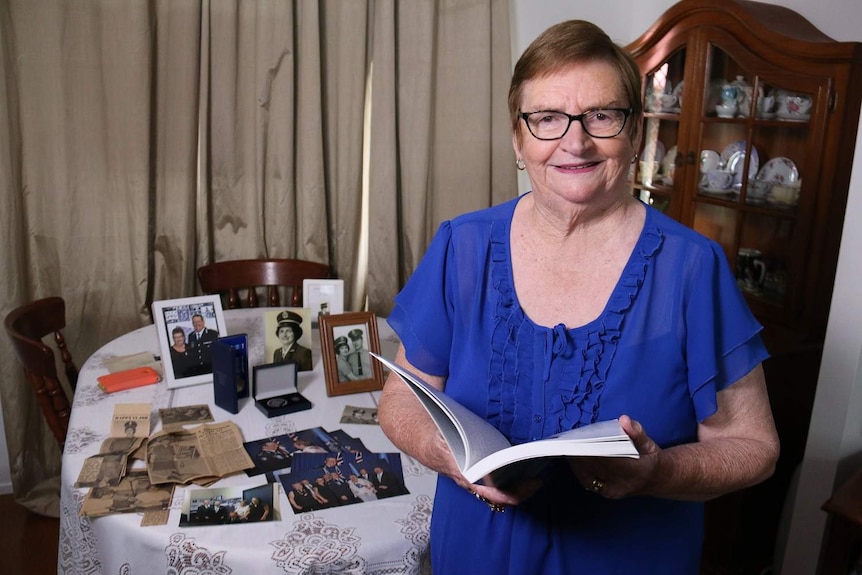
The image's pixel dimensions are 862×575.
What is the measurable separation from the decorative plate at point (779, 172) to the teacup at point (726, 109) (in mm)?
208

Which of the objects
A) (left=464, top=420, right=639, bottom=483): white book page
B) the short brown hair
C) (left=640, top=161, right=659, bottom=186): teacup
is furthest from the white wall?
(left=464, top=420, right=639, bottom=483): white book page

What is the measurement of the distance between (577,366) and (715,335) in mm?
189

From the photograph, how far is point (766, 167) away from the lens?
86.0 inches

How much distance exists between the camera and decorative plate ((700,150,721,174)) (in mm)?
2377

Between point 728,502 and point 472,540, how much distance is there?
137 centimetres

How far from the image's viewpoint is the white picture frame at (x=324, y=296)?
2.30 metres

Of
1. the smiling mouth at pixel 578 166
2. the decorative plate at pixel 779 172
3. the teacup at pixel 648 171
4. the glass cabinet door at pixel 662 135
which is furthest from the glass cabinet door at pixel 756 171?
the smiling mouth at pixel 578 166

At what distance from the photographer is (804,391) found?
6.99ft

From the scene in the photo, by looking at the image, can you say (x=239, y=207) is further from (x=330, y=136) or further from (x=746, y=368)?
(x=746, y=368)

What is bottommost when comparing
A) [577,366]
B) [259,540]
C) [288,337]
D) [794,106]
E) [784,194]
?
[259,540]

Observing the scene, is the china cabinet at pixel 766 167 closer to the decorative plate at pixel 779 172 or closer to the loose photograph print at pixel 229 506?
the decorative plate at pixel 779 172

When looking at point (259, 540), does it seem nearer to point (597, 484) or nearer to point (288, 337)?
point (597, 484)

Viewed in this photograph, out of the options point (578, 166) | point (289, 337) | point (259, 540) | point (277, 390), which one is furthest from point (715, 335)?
point (289, 337)

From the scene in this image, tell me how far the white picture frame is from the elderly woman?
3.93 feet
